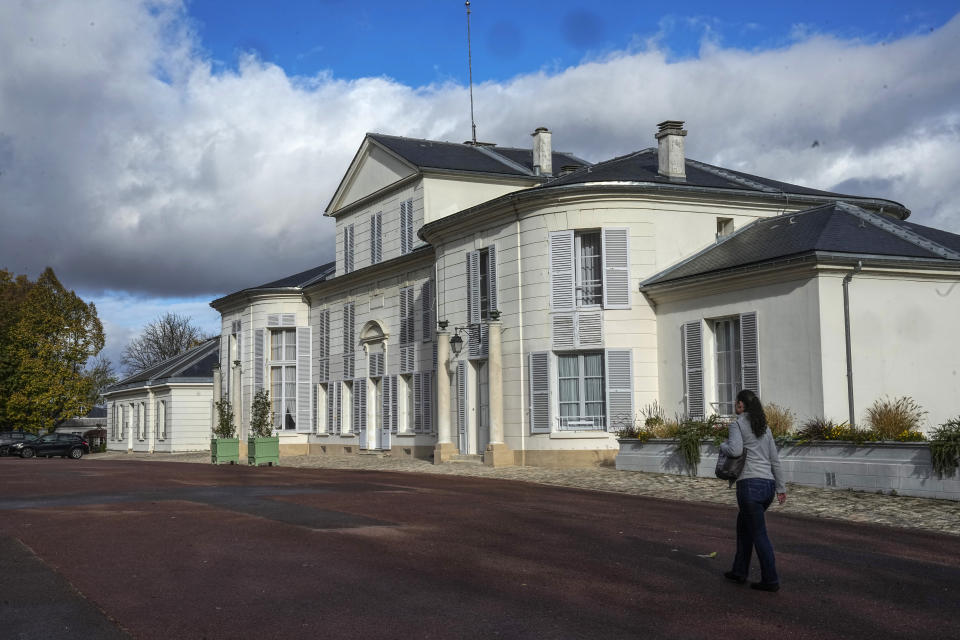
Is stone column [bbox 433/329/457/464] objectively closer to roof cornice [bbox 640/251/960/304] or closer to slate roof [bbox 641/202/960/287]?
slate roof [bbox 641/202/960/287]

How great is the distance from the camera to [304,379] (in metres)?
39.1

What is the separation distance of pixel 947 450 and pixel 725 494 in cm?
356

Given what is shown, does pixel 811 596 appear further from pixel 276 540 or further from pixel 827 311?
pixel 827 311

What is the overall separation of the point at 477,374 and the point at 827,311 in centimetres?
994

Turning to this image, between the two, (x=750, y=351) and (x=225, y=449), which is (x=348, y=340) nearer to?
(x=225, y=449)

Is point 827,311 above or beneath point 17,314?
beneath

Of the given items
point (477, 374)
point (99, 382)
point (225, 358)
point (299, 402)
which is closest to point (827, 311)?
point (477, 374)

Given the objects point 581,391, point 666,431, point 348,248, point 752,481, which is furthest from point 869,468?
point 348,248

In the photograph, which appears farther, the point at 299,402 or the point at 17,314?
the point at 17,314

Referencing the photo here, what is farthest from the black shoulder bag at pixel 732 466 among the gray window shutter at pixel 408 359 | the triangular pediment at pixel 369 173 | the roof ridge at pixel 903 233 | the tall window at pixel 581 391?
the triangular pediment at pixel 369 173

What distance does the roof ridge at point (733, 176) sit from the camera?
2589cm

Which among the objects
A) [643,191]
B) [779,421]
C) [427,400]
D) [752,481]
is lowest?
[752,481]

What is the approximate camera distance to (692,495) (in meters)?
16.5

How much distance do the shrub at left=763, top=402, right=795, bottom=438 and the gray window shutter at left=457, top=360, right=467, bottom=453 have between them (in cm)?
919
